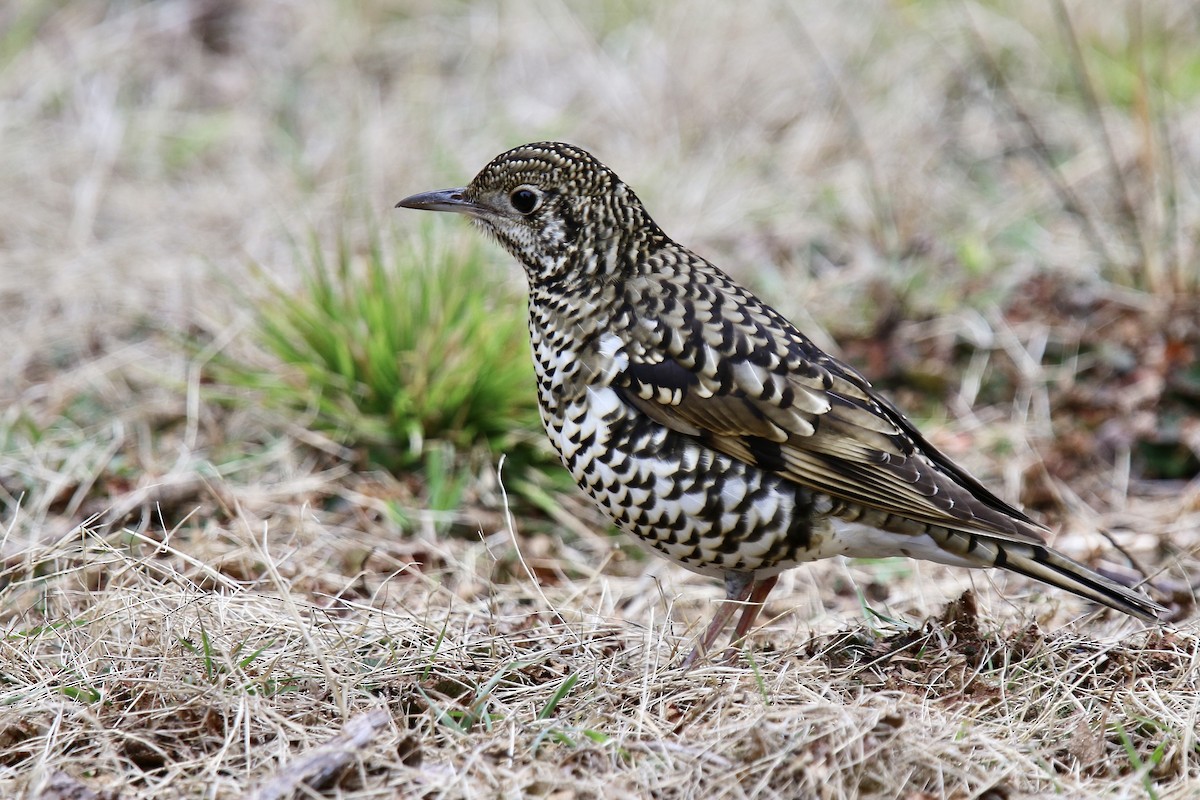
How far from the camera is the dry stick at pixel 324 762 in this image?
115 inches

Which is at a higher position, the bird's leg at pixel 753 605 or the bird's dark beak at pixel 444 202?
the bird's dark beak at pixel 444 202

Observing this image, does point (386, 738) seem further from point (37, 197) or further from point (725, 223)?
point (37, 197)

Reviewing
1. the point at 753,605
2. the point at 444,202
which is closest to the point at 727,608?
the point at 753,605

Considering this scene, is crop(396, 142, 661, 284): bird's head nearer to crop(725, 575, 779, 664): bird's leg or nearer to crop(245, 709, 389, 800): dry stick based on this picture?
crop(725, 575, 779, 664): bird's leg

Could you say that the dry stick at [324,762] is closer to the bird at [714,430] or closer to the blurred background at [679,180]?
the bird at [714,430]

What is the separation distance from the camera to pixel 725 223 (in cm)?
725

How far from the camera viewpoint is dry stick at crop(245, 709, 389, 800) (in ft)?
9.57

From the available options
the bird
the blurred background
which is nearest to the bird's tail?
the bird

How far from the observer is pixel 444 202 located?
4113 mm

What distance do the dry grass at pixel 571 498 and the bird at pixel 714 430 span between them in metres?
0.27

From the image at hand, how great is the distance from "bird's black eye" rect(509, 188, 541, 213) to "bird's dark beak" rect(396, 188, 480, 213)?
124 mm

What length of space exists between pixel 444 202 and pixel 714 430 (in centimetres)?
111

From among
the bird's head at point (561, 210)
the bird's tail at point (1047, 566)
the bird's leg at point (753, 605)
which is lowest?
the bird's leg at point (753, 605)

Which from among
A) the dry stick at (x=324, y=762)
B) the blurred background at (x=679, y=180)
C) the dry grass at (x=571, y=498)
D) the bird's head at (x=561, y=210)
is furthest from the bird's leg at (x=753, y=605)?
the blurred background at (x=679, y=180)
